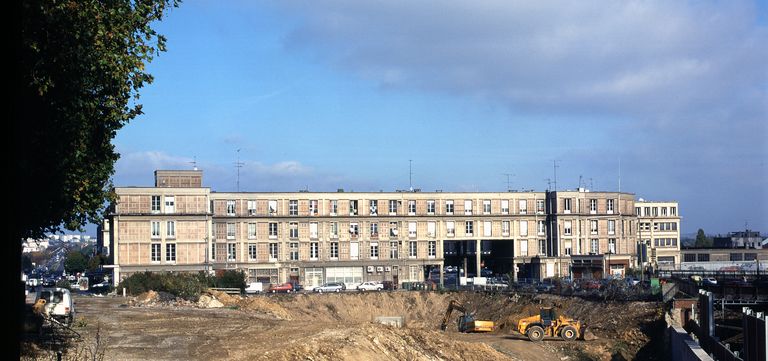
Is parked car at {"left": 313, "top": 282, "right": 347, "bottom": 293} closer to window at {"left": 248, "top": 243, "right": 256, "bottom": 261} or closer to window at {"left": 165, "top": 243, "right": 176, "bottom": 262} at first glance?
window at {"left": 248, "top": 243, "right": 256, "bottom": 261}

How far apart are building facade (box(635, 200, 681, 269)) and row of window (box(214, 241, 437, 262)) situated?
2122 inches

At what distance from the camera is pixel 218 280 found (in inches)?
3688

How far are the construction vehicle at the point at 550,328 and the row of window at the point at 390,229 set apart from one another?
1926 inches

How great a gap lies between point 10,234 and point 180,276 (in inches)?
2644

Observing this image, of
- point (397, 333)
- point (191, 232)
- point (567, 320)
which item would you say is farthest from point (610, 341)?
point (191, 232)

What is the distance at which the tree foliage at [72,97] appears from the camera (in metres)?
22.3

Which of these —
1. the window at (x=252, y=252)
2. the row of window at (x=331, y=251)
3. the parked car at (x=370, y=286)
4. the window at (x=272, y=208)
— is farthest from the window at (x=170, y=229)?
the parked car at (x=370, y=286)

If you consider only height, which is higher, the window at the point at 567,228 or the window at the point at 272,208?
the window at the point at 272,208

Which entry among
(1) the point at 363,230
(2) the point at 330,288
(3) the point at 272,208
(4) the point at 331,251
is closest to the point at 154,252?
(3) the point at 272,208

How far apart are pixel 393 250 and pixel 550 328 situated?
165ft

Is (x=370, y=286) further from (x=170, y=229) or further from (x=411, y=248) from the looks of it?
(x=170, y=229)

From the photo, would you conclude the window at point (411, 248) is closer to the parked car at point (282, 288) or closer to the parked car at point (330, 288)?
the parked car at point (330, 288)

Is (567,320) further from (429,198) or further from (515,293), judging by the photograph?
(429,198)

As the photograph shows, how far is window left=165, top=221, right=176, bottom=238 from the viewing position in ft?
327
